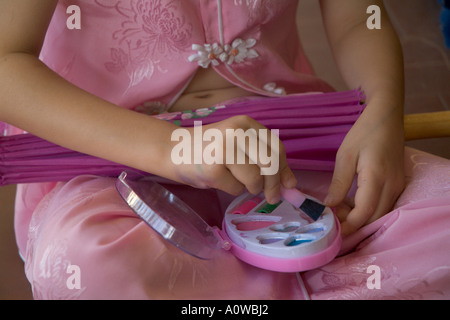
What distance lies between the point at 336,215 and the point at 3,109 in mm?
386

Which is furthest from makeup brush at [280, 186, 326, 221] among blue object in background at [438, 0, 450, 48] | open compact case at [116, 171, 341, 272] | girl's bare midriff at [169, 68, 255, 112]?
blue object in background at [438, 0, 450, 48]

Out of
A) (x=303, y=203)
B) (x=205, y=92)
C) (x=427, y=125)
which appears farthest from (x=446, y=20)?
(x=303, y=203)

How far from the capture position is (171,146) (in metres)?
0.56

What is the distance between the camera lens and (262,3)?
0.70 m

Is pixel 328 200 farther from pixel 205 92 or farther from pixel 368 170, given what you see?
pixel 205 92

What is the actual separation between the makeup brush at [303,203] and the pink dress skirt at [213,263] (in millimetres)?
51

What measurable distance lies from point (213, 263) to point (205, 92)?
273 millimetres

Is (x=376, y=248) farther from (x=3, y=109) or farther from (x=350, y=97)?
(x=3, y=109)

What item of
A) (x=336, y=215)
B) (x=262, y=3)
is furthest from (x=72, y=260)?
(x=262, y=3)

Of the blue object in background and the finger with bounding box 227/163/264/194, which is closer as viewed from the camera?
the finger with bounding box 227/163/264/194

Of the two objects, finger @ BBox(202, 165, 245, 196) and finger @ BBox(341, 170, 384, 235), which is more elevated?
finger @ BBox(202, 165, 245, 196)

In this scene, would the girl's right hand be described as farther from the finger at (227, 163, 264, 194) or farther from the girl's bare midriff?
the girl's bare midriff

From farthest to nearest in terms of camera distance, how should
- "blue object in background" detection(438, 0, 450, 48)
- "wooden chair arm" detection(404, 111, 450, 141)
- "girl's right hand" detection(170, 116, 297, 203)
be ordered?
"blue object in background" detection(438, 0, 450, 48)
"wooden chair arm" detection(404, 111, 450, 141)
"girl's right hand" detection(170, 116, 297, 203)

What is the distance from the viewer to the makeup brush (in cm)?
56
